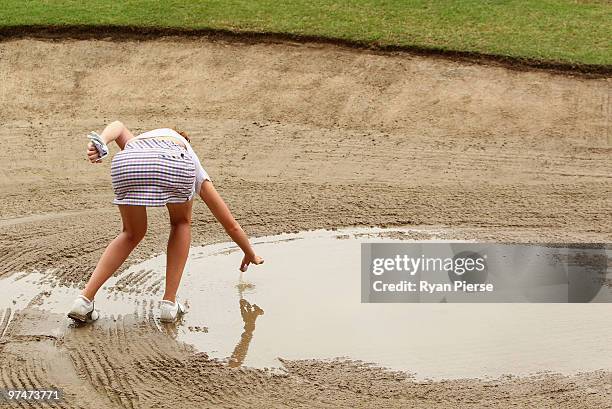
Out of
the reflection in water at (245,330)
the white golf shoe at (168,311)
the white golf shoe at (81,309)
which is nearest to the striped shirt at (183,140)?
the white golf shoe at (168,311)

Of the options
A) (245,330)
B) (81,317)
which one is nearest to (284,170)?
(245,330)

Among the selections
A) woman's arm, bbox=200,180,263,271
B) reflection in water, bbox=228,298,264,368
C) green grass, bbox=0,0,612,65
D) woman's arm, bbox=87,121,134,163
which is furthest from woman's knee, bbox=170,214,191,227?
green grass, bbox=0,0,612,65

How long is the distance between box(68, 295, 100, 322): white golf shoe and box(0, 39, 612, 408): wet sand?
9 centimetres

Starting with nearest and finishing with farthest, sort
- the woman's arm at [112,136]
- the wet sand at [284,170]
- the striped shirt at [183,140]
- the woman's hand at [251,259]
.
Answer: the wet sand at [284,170], the woman's arm at [112,136], the striped shirt at [183,140], the woman's hand at [251,259]

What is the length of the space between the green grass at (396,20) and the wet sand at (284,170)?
0.31 m

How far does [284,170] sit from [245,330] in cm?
286

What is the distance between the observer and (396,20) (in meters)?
12.7

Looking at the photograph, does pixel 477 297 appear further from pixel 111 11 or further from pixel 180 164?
pixel 111 11

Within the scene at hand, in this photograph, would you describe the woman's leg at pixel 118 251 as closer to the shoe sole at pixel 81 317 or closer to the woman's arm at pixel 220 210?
the shoe sole at pixel 81 317

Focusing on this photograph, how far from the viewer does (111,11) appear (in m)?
12.8

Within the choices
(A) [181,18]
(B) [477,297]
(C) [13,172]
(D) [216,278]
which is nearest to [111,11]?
(A) [181,18]

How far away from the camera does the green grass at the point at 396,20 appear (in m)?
12.1

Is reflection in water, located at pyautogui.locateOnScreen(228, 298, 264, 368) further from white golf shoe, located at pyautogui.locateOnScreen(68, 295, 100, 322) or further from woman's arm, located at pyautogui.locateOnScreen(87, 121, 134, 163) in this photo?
woman's arm, located at pyautogui.locateOnScreen(87, 121, 134, 163)

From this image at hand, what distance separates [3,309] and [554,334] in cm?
396
